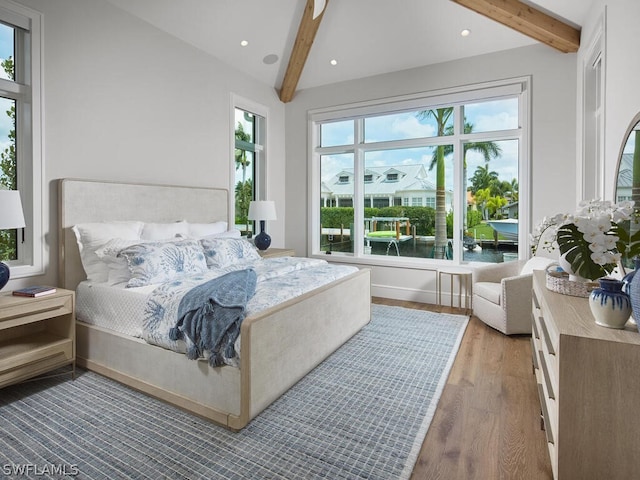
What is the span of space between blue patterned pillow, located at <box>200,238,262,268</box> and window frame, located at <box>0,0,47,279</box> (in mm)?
1226

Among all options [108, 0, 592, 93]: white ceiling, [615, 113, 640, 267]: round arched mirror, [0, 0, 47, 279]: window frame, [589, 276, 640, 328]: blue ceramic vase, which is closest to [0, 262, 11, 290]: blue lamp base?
[0, 0, 47, 279]: window frame

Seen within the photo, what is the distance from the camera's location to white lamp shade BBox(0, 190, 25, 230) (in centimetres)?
216

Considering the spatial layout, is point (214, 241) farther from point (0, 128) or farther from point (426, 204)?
point (426, 204)

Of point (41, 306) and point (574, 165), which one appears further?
point (574, 165)

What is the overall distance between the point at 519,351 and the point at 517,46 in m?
3.23

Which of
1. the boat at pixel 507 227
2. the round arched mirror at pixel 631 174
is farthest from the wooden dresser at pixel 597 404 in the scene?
the boat at pixel 507 227

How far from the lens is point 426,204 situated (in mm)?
4816

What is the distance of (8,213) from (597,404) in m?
3.04

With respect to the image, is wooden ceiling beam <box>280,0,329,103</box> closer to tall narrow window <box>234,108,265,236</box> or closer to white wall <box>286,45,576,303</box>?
white wall <box>286,45,576,303</box>

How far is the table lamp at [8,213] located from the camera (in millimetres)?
2162

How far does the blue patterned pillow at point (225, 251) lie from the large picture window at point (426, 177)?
1997mm

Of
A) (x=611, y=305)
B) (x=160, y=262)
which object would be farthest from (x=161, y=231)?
(x=611, y=305)

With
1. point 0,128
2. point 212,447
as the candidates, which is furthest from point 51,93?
point 212,447

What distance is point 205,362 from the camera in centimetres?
203
